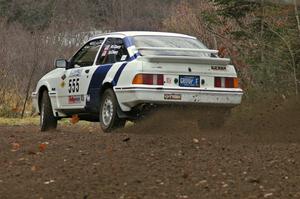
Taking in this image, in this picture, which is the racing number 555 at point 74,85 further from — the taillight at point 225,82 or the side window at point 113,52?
the taillight at point 225,82

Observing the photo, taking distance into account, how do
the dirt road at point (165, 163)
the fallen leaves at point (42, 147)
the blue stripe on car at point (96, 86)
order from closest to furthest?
1. the dirt road at point (165, 163)
2. the fallen leaves at point (42, 147)
3. the blue stripe on car at point (96, 86)

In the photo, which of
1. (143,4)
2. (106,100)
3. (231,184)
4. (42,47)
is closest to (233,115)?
(106,100)

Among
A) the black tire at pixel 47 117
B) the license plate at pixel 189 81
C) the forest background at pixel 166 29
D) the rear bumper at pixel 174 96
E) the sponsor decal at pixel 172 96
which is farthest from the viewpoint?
the black tire at pixel 47 117

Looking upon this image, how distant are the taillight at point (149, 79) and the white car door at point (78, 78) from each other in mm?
1467

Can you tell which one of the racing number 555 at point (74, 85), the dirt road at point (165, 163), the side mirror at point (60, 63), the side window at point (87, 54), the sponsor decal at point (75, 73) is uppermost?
the side window at point (87, 54)

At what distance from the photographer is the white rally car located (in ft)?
32.5

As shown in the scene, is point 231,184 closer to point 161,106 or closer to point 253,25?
point 161,106

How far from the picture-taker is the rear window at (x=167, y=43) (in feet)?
34.0

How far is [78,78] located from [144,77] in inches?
80.3

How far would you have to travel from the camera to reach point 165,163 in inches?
277

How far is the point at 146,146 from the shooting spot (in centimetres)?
800

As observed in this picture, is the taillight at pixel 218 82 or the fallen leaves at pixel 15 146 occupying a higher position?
the taillight at pixel 218 82

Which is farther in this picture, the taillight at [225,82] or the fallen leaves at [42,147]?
the taillight at [225,82]

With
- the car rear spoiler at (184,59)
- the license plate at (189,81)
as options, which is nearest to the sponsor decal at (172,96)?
the license plate at (189,81)
